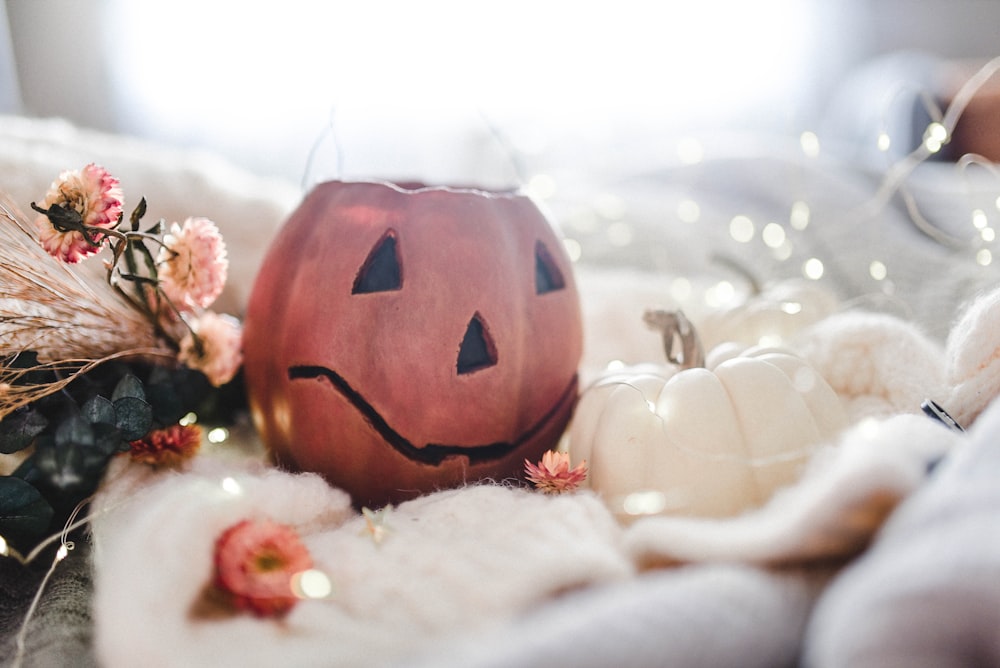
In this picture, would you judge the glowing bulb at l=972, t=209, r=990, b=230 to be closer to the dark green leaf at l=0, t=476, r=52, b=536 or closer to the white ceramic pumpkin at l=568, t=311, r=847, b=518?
the white ceramic pumpkin at l=568, t=311, r=847, b=518

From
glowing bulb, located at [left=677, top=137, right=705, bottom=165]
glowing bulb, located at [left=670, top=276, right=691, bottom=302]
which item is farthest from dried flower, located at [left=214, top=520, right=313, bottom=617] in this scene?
glowing bulb, located at [left=677, top=137, right=705, bottom=165]

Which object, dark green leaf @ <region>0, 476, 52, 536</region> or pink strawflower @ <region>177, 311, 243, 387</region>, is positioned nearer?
dark green leaf @ <region>0, 476, 52, 536</region>

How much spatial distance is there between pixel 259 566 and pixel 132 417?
0.64 feet

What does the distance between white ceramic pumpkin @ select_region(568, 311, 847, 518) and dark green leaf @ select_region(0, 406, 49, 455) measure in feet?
1.26

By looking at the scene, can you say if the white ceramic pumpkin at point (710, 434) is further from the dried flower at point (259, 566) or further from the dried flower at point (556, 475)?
the dried flower at point (259, 566)

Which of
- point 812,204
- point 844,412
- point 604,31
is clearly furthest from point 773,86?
point 844,412

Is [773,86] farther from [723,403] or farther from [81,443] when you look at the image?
[81,443]

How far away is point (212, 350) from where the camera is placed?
1.91ft

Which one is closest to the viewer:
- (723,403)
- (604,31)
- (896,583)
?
(896,583)

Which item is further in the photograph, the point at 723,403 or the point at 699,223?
the point at 699,223

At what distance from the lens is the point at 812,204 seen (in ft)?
3.14

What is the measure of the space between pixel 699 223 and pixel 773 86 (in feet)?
3.67

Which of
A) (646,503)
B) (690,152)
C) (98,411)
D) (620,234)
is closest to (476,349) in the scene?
(646,503)

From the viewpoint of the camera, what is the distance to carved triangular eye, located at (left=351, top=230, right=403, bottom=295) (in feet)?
1.75
